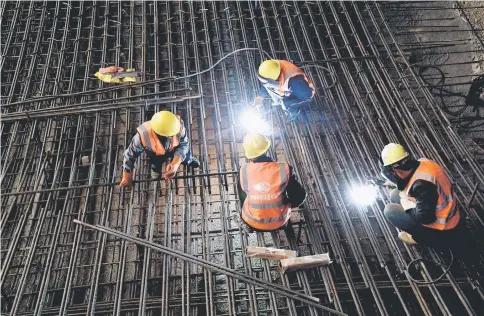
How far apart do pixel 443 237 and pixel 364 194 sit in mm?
1214

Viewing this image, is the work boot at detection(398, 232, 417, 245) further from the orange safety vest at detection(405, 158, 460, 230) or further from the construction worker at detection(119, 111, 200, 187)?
the construction worker at detection(119, 111, 200, 187)

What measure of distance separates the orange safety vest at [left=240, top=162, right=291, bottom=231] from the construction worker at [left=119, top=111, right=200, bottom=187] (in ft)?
3.82

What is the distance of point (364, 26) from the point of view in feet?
23.5

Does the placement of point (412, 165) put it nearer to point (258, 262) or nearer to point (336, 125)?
point (336, 125)

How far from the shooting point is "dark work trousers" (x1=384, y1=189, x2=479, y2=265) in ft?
12.7

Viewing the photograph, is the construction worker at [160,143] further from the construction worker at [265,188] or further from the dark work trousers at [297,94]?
the dark work trousers at [297,94]

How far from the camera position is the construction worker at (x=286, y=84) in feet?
16.9

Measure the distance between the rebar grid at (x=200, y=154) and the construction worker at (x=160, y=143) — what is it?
18.5 inches

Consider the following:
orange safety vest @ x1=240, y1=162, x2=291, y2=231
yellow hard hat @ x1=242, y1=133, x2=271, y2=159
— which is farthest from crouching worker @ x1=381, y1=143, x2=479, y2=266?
yellow hard hat @ x1=242, y1=133, x2=271, y2=159

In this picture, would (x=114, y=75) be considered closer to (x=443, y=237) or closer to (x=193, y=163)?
(x=193, y=163)

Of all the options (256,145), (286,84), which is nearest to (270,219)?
(256,145)

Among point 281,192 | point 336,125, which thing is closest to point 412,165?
point 281,192

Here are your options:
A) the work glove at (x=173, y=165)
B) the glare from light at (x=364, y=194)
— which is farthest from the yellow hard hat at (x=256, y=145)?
the glare from light at (x=364, y=194)

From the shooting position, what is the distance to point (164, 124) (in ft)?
13.9
